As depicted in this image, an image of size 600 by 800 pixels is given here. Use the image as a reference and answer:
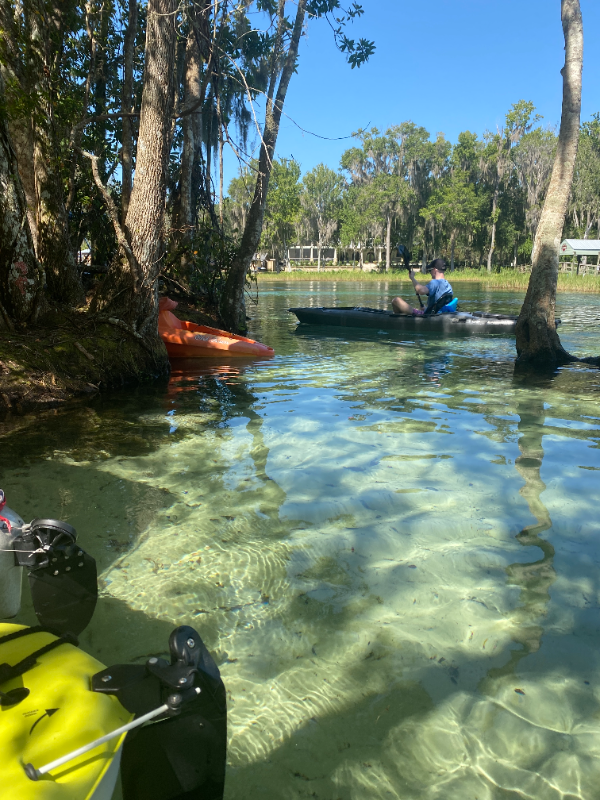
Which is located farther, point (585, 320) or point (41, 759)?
point (585, 320)

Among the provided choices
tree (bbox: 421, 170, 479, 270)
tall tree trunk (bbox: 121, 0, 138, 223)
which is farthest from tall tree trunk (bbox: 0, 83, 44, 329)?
tree (bbox: 421, 170, 479, 270)

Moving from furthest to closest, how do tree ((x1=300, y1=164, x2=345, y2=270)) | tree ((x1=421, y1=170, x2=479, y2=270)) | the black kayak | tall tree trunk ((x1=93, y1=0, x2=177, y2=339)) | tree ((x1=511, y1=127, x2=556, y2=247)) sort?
1. tree ((x1=300, y1=164, x2=345, y2=270))
2. tree ((x1=421, y1=170, x2=479, y2=270))
3. tree ((x1=511, y1=127, x2=556, y2=247))
4. the black kayak
5. tall tree trunk ((x1=93, y1=0, x2=177, y2=339))

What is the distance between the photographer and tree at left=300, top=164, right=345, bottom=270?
65.3 meters

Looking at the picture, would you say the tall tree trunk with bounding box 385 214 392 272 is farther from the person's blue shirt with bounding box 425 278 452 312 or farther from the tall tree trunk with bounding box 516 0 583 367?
the tall tree trunk with bounding box 516 0 583 367

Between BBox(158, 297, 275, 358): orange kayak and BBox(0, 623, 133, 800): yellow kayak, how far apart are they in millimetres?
9169

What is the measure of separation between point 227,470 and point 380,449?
4.93 feet

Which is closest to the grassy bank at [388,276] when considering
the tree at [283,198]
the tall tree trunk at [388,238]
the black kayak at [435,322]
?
the tall tree trunk at [388,238]

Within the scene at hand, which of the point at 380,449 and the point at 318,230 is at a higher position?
the point at 318,230

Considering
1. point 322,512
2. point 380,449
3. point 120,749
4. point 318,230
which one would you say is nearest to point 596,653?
point 322,512

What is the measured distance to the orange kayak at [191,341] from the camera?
10602 millimetres

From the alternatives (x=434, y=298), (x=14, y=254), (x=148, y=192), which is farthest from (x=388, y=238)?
(x=14, y=254)

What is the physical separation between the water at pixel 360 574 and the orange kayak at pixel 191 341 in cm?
386

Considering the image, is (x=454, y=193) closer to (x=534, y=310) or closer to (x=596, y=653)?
(x=534, y=310)

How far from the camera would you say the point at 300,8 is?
466 inches
